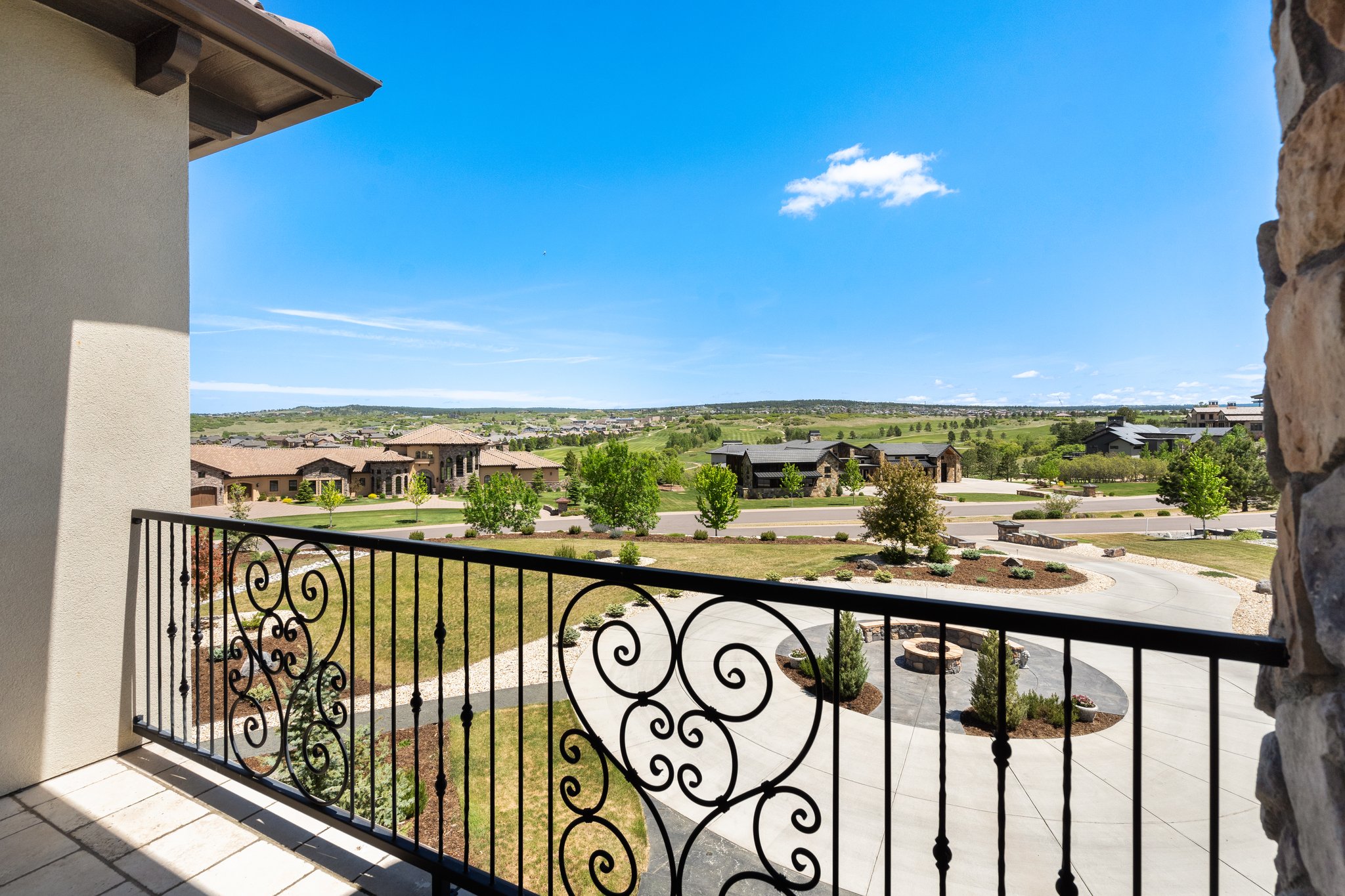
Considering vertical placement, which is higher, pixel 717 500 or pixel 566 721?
pixel 717 500

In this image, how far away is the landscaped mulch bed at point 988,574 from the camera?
14453 mm

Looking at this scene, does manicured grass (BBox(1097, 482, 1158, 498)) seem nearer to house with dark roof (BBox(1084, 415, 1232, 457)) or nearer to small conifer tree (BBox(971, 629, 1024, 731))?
house with dark roof (BBox(1084, 415, 1232, 457))

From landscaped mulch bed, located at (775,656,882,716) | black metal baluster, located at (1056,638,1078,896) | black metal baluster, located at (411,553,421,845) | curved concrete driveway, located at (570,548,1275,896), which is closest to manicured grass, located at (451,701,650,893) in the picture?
curved concrete driveway, located at (570,548,1275,896)

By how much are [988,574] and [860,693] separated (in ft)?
32.4

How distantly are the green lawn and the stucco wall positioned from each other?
105 feet

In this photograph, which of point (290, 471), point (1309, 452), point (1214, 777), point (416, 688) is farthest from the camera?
point (290, 471)

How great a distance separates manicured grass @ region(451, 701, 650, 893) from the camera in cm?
448

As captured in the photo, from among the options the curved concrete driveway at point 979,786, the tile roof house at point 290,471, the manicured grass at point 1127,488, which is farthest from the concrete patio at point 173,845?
the manicured grass at point 1127,488

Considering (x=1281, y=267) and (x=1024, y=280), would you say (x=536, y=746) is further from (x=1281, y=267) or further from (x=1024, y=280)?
(x=1024, y=280)

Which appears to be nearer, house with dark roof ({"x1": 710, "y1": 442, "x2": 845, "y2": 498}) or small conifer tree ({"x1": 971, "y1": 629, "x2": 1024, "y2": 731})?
small conifer tree ({"x1": 971, "y1": 629, "x2": 1024, "y2": 731})

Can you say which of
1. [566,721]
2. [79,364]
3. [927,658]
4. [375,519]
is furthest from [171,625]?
[375,519]

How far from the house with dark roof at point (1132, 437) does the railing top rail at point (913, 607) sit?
2182 inches

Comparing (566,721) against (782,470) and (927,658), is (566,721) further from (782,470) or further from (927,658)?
(782,470)

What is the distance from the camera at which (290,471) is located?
4275cm
